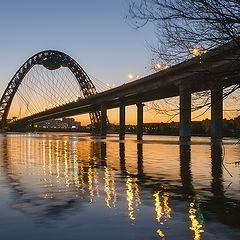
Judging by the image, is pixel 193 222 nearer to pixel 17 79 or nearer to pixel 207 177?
pixel 207 177

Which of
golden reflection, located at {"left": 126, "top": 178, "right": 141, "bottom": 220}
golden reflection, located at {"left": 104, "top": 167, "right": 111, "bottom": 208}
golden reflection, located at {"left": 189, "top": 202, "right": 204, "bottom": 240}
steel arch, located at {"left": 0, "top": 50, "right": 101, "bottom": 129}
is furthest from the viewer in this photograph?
steel arch, located at {"left": 0, "top": 50, "right": 101, "bottom": 129}

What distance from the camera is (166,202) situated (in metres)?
10.8

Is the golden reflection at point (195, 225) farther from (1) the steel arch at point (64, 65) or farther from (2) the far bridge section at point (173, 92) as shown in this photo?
(1) the steel arch at point (64, 65)

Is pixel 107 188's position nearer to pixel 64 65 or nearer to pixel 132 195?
pixel 132 195

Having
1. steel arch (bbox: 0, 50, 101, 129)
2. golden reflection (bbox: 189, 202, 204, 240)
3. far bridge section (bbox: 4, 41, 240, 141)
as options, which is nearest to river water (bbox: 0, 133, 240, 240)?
golden reflection (bbox: 189, 202, 204, 240)

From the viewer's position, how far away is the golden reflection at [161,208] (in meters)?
8.54

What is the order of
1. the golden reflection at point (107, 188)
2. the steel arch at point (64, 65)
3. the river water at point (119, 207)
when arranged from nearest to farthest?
the river water at point (119, 207) < the golden reflection at point (107, 188) < the steel arch at point (64, 65)

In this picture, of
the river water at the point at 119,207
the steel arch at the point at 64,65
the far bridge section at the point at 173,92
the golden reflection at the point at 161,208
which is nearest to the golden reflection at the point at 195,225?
the river water at the point at 119,207

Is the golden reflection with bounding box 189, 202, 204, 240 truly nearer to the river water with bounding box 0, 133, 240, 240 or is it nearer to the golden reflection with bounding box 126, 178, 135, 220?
the river water with bounding box 0, 133, 240, 240

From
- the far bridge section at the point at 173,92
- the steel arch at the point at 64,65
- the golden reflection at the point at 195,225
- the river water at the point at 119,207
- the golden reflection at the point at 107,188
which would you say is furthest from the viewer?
the steel arch at the point at 64,65

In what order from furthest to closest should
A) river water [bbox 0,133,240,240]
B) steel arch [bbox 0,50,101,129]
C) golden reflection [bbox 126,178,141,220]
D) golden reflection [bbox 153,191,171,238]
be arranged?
steel arch [bbox 0,50,101,129]
golden reflection [bbox 126,178,141,220]
golden reflection [bbox 153,191,171,238]
river water [bbox 0,133,240,240]

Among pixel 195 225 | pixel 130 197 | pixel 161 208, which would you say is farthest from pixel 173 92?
pixel 195 225

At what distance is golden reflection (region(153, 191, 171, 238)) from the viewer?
8.54 m

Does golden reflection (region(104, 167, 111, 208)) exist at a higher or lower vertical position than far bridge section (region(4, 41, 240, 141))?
lower
